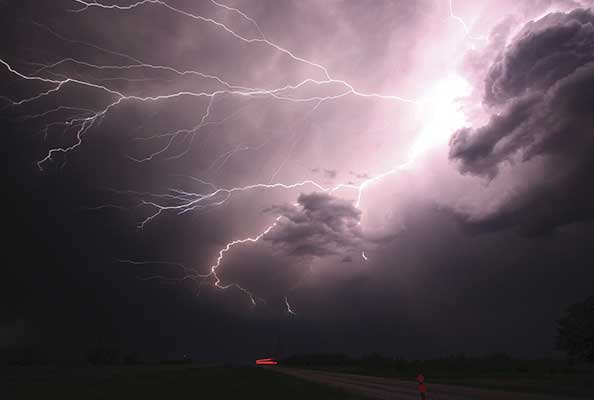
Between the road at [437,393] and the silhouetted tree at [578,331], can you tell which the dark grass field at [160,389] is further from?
the silhouetted tree at [578,331]

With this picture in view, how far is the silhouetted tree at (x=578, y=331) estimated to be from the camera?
86.7ft

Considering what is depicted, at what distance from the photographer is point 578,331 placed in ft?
88.2

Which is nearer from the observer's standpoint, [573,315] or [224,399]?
[224,399]

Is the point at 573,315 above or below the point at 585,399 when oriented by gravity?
above

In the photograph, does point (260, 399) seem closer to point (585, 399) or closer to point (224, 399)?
point (224, 399)

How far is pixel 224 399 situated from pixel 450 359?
157ft

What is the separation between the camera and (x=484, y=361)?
49906mm

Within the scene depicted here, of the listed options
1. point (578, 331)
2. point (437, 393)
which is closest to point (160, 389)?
point (437, 393)

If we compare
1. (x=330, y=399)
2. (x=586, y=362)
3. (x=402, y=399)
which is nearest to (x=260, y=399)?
(x=330, y=399)

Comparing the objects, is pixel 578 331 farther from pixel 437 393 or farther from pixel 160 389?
pixel 160 389

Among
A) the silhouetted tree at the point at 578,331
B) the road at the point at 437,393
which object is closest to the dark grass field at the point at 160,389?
the road at the point at 437,393

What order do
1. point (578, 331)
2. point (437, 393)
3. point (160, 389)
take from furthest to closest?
1. point (578, 331)
2. point (160, 389)
3. point (437, 393)

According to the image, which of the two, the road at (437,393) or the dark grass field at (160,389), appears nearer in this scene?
the road at (437,393)

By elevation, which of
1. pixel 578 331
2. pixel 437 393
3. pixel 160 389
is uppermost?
pixel 578 331
